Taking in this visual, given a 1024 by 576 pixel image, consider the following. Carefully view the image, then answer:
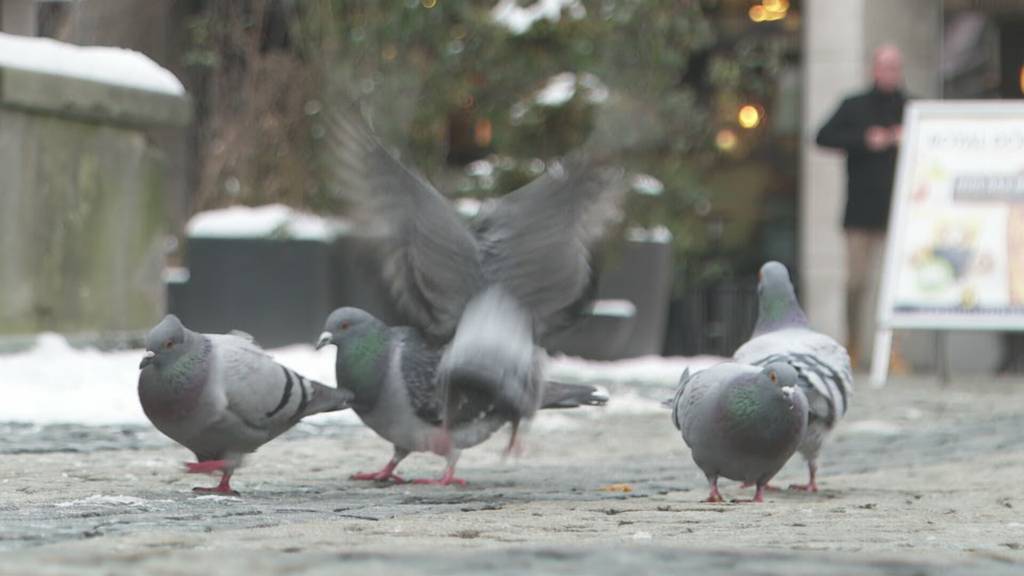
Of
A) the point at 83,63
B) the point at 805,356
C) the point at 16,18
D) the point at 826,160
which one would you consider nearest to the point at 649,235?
the point at 826,160

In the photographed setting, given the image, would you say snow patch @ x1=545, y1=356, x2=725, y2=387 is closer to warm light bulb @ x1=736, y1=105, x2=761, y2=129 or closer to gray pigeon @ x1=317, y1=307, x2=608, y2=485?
warm light bulb @ x1=736, y1=105, x2=761, y2=129

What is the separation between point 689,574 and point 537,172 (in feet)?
32.9

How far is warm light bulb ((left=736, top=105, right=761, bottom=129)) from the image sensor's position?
1517 cm

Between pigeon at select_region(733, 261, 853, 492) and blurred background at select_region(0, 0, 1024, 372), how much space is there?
4016 mm

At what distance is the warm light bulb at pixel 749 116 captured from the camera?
49.8 feet

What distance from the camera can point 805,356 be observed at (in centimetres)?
577

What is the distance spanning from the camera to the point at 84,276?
872 centimetres

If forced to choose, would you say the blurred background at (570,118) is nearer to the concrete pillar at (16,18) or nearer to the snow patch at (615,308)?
the snow patch at (615,308)

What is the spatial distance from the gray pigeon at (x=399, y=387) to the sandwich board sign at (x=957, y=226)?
6.23m

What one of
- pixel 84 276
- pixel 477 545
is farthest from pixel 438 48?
pixel 477 545

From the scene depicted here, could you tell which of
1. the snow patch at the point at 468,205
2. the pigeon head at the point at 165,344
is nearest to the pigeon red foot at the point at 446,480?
the pigeon head at the point at 165,344

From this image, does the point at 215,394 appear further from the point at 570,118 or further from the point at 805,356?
the point at 570,118

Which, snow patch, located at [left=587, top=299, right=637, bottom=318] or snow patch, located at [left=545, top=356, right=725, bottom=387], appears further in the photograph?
snow patch, located at [left=587, top=299, right=637, bottom=318]

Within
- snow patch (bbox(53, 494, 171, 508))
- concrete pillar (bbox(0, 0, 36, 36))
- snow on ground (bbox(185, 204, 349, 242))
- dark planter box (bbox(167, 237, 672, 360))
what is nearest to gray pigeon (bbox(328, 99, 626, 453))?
snow patch (bbox(53, 494, 171, 508))
